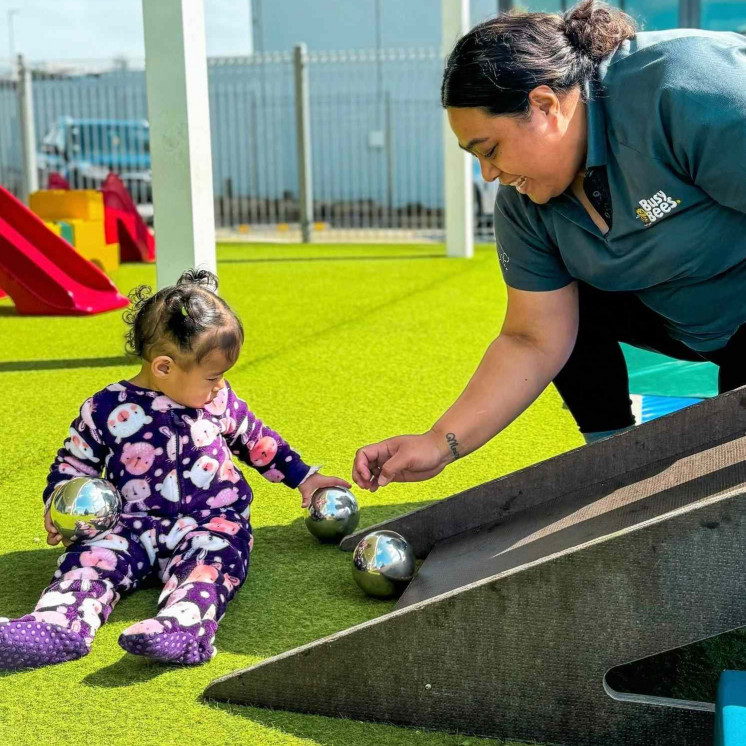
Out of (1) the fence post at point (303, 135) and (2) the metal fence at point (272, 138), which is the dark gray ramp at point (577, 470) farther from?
(2) the metal fence at point (272, 138)

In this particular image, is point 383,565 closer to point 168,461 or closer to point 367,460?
point 367,460

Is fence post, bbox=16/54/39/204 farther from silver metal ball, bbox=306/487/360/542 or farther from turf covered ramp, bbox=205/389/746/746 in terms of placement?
turf covered ramp, bbox=205/389/746/746

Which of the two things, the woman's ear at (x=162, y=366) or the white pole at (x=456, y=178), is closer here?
the woman's ear at (x=162, y=366)

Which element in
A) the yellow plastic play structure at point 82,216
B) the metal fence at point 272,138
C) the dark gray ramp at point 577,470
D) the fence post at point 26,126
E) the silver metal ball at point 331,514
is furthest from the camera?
the metal fence at point 272,138

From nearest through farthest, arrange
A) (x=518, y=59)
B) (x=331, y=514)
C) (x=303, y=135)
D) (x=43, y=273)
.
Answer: (x=518, y=59) < (x=331, y=514) < (x=43, y=273) < (x=303, y=135)

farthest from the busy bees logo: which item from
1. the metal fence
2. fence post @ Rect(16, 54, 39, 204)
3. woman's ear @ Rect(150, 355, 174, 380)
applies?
fence post @ Rect(16, 54, 39, 204)

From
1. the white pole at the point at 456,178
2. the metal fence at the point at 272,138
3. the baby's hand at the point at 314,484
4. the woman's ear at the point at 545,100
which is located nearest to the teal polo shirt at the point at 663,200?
the woman's ear at the point at 545,100

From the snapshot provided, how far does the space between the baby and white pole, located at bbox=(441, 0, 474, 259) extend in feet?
23.4

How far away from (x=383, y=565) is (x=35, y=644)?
75 cm

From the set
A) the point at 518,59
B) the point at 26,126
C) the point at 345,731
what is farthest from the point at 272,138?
the point at 345,731

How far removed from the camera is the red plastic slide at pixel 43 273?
706cm

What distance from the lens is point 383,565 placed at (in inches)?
93.9

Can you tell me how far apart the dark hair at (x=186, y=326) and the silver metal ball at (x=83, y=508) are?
354 millimetres

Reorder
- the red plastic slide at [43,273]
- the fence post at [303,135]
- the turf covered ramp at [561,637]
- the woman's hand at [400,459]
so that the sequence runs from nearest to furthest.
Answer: the turf covered ramp at [561,637] → the woman's hand at [400,459] → the red plastic slide at [43,273] → the fence post at [303,135]
